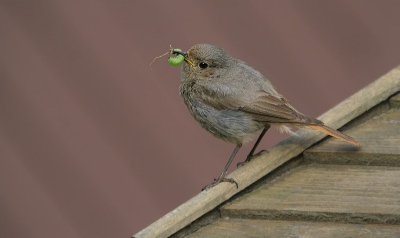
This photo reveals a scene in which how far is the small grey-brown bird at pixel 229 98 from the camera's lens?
4336 millimetres

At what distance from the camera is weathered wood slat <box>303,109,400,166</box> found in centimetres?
328

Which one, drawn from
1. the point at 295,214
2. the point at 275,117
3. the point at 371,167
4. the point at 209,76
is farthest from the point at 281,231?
the point at 209,76

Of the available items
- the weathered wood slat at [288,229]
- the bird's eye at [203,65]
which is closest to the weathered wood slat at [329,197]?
the weathered wood slat at [288,229]

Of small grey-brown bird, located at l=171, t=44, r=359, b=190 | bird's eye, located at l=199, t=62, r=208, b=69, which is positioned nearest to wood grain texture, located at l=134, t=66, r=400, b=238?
small grey-brown bird, located at l=171, t=44, r=359, b=190

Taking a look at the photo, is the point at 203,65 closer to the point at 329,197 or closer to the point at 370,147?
the point at 370,147

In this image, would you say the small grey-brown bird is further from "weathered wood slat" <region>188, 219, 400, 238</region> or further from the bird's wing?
"weathered wood slat" <region>188, 219, 400, 238</region>

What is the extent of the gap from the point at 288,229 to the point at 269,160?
22.0 inches

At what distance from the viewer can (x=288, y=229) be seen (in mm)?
2877

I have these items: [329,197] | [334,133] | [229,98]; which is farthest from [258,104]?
[329,197]

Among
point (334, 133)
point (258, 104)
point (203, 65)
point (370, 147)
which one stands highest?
point (203, 65)

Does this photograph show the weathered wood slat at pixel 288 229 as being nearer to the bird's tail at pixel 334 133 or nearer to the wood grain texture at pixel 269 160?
the wood grain texture at pixel 269 160

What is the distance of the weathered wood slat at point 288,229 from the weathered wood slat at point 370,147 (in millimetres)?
513

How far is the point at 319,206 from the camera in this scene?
298 centimetres

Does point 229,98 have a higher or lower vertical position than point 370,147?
higher
